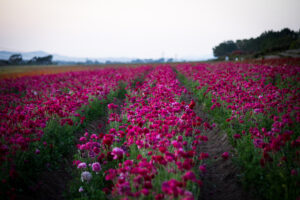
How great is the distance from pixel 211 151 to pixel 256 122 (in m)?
1.29

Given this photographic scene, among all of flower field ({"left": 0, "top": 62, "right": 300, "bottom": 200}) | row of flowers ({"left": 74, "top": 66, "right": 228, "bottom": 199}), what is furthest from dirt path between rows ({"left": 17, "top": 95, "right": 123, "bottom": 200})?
row of flowers ({"left": 74, "top": 66, "right": 228, "bottom": 199})

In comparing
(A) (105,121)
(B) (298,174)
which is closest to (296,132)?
(B) (298,174)

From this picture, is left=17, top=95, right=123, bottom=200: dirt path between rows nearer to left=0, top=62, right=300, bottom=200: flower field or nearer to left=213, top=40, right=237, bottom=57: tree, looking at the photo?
left=0, top=62, right=300, bottom=200: flower field

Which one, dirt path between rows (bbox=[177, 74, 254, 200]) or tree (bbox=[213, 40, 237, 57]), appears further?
tree (bbox=[213, 40, 237, 57])

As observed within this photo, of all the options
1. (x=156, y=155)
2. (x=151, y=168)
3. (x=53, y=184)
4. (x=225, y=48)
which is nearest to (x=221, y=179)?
(x=156, y=155)

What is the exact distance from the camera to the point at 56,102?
5.73 m

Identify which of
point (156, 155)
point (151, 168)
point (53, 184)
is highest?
point (151, 168)

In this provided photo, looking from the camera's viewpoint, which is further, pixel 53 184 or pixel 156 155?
pixel 53 184

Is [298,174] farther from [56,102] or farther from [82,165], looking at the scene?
[56,102]

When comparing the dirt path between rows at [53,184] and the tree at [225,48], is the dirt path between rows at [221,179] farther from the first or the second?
the tree at [225,48]

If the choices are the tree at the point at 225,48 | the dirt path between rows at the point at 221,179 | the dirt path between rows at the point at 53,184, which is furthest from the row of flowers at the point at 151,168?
the tree at the point at 225,48

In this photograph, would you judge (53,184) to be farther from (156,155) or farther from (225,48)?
(225,48)

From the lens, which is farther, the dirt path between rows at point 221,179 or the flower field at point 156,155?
the dirt path between rows at point 221,179

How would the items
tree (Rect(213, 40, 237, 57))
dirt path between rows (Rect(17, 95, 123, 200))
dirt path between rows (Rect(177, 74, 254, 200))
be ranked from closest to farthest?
dirt path between rows (Rect(177, 74, 254, 200)), dirt path between rows (Rect(17, 95, 123, 200)), tree (Rect(213, 40, 237, 57))
